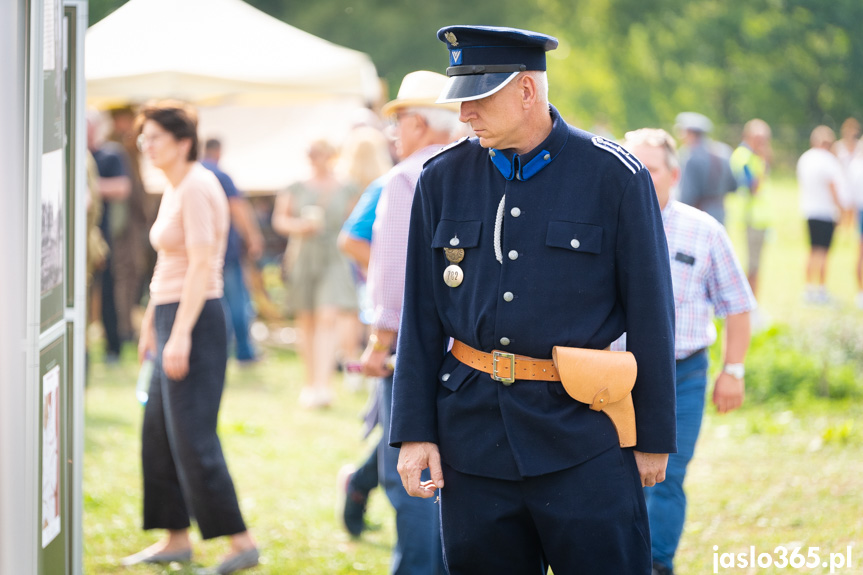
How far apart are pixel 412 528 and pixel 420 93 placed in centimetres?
165

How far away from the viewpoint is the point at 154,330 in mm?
4844

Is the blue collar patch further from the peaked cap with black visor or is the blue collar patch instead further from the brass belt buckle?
the brass belt buckle

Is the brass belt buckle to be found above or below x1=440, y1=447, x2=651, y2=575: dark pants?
above

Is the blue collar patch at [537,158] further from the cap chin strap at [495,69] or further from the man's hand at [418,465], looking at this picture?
→ the man's hand at [418,465]

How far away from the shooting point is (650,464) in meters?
2.76

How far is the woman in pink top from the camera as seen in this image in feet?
15.1

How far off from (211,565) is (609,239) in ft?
9.73

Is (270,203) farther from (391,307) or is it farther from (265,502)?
(391,307)

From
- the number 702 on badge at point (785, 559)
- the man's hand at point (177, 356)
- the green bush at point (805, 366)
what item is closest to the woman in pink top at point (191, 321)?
the man's hand at point (177, 356)

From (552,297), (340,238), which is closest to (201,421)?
(340,238)

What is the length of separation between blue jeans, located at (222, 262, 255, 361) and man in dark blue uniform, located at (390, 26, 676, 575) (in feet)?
23.6

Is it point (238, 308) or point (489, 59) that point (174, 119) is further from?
point (238, 308)

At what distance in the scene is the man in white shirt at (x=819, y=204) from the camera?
42.8ft

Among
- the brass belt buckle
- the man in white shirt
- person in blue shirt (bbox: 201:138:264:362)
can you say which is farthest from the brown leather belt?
the man in white shirt
